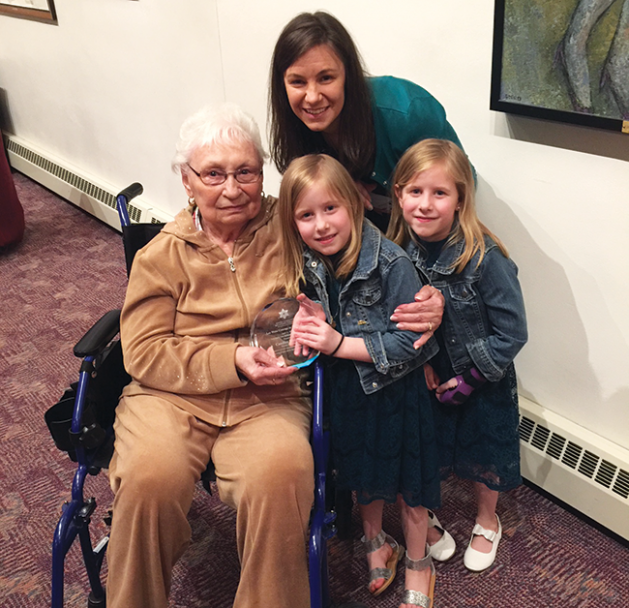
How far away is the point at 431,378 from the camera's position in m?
1.72

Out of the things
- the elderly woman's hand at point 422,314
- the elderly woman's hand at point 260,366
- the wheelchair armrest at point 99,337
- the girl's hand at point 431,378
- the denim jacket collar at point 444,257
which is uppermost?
the denim jacket collar at point 444,257

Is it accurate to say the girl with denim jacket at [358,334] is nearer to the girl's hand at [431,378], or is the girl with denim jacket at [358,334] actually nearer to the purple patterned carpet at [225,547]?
the girl's hand at [431,378]

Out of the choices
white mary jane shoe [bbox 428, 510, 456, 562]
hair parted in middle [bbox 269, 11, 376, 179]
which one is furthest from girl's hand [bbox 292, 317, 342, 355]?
white mary jane shoe [bbox 428, 510, 456, 562]

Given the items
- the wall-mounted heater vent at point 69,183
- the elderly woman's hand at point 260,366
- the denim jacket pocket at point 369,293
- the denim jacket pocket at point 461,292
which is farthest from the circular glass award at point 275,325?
the wall-mounted heater vent at point 69,183

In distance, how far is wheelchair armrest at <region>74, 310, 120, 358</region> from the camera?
5.43 ft

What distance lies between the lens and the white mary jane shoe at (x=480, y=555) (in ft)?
6.29

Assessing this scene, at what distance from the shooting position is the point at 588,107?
165 cm

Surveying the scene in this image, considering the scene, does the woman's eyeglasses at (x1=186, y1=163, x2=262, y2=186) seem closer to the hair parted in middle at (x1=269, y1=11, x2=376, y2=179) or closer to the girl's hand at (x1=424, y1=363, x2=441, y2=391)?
the hair parted in middle at (x1=269, y1=11, x2=376, y2=179)

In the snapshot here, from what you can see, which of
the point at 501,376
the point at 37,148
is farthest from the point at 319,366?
the point at 37,148

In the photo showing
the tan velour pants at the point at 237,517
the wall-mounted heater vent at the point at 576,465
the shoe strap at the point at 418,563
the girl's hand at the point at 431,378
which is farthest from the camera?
the wall-mounted heater vent at the point at 576,465

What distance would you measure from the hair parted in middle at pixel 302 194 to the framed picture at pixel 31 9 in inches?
128

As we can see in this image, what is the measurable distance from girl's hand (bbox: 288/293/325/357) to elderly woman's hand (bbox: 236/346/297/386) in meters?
0.05

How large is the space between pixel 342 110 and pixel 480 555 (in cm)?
131

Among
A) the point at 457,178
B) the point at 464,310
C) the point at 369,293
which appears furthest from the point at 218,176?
the point at 464,310
